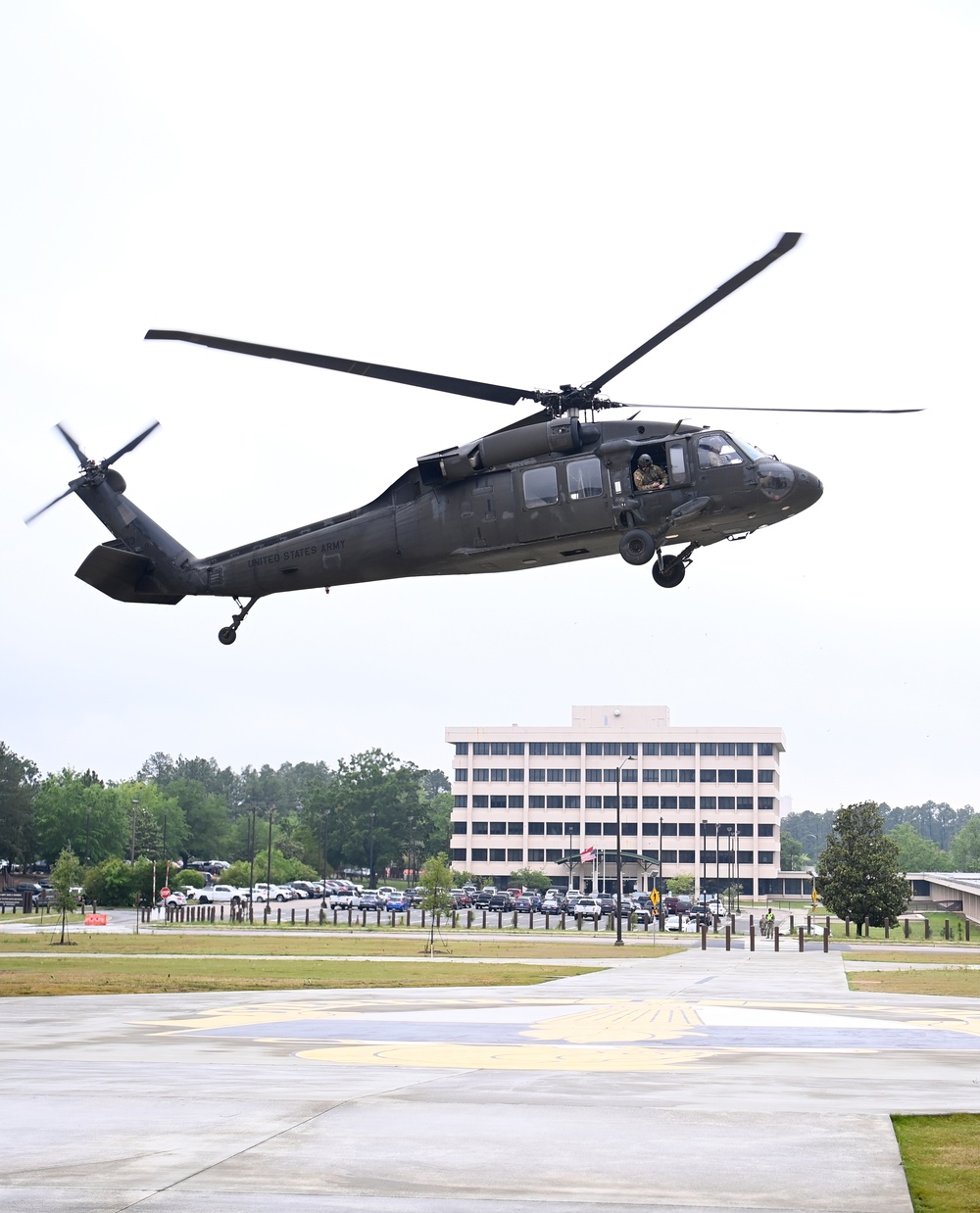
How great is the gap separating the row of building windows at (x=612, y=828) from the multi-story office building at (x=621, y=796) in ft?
0.37

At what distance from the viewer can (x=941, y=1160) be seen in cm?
1180

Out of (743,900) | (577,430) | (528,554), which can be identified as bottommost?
(743,900)

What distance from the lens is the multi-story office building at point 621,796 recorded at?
481ft

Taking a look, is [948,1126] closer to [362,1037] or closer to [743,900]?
[362,1037]

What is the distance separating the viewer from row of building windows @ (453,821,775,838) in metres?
147

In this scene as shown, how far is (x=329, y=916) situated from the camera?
286ft

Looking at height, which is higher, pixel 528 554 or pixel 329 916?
pixel 528 554

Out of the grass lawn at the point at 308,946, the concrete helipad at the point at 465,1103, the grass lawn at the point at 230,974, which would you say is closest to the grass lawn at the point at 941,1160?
the concrete helipad at the point at 465,1103

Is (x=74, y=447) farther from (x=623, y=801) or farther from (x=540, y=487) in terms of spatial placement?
(x=623, y=801)

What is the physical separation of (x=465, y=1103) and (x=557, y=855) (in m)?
140

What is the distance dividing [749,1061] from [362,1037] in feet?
20.3

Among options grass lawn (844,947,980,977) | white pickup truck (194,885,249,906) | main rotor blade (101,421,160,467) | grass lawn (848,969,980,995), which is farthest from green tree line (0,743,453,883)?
main rotor blade (101,421,160,467)

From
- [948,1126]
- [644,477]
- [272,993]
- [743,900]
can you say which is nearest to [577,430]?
[644,477]

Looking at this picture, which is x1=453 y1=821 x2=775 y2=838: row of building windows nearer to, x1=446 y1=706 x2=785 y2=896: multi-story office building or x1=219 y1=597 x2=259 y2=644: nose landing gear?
x1=446 y1=706 x2=785 y2=896: multi-story office building
